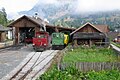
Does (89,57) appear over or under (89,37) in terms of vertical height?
under

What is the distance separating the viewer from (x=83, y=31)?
4828 cm

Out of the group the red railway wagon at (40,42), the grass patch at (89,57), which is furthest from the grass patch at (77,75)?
the red railway wagon at (40,42)

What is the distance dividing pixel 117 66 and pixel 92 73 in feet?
7.29

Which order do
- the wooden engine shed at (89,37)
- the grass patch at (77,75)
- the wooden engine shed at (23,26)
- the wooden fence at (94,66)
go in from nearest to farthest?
the grass patch at (77,75), the wooden fence at (94,66), the wooden engine shed at (89,37), the wooden engine shed at (23,26)

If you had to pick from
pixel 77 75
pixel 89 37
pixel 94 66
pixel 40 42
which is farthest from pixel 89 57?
pixel 89 37

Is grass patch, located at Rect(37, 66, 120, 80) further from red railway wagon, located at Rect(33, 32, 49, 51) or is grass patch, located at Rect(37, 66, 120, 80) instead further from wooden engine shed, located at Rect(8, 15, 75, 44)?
wooden engine shed, located at Rect(8, 15, 75, 44)

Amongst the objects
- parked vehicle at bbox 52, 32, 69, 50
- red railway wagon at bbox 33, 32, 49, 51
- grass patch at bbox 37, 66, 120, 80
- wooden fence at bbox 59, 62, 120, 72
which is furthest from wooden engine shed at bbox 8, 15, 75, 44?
grass patch at bbox 37, 66, 120, 80

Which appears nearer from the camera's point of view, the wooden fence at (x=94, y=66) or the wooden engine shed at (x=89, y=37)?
the wooden fence at (x=94, y=66)

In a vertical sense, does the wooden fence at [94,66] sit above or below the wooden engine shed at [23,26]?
below

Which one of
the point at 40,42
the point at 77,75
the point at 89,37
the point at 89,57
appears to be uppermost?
the point at 89,37

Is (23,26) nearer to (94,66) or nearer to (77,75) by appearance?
(94,66)

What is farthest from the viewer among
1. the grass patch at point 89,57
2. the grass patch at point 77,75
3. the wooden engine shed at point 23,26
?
the wooden engine shed at point 23,26

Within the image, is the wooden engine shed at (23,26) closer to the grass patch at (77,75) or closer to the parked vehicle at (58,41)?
the parked vehicle at (58,41)

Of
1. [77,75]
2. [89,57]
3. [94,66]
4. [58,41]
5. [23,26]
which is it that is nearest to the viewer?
[77,75]
